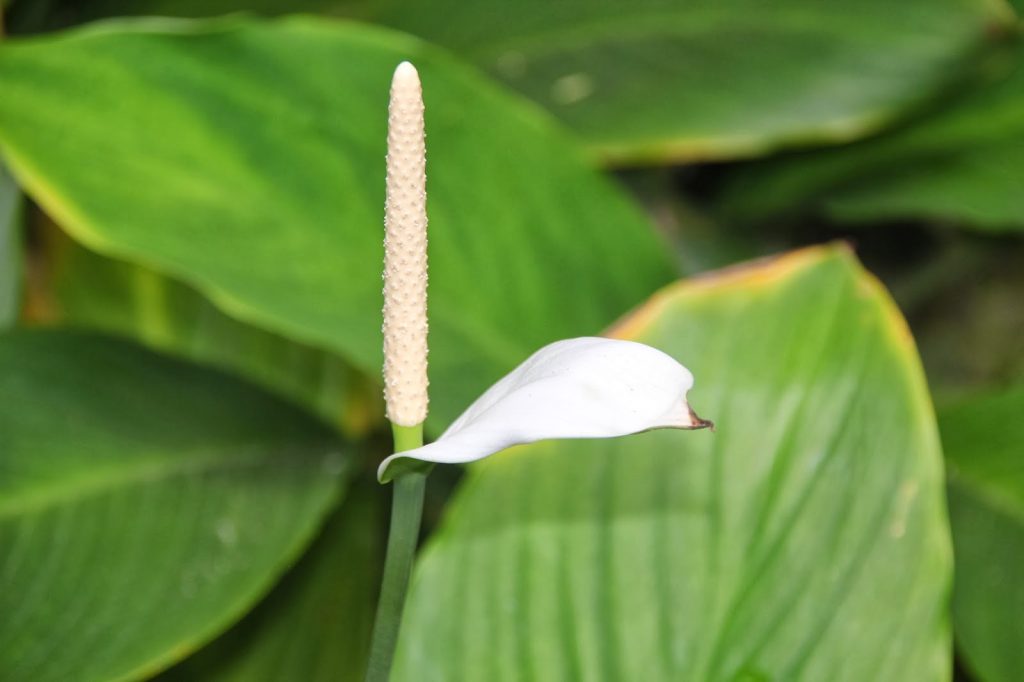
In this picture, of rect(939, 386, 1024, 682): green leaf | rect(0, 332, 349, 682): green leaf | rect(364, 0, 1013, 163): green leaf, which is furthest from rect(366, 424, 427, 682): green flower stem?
rect(364, 0, 1013, 163): green leaf

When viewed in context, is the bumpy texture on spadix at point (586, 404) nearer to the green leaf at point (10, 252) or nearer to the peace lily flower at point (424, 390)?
the peace lily flower at point (424, 390)

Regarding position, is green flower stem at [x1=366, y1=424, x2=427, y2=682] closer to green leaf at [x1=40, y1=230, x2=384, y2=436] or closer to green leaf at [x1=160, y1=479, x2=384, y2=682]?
green leaf at [x1=160, y1=479, x2=384, y2=682]

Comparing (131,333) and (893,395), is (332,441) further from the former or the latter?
(893,395)

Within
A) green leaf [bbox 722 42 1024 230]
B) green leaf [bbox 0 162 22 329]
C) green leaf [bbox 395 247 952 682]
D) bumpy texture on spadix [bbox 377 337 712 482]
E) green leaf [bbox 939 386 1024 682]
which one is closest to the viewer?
bumpy texture on spadix [bbox 377 337 712 482]

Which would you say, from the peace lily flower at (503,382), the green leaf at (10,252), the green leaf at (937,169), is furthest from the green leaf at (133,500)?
the green leaf at (937,169)

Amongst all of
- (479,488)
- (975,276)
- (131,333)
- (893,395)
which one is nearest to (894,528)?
(893,395)

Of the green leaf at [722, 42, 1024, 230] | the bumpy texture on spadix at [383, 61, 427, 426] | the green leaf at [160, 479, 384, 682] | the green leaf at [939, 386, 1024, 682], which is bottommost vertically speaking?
the green leaf at [160, 479, 384, 682]

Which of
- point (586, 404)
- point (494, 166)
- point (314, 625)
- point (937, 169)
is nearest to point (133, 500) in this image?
point (314, 625)
